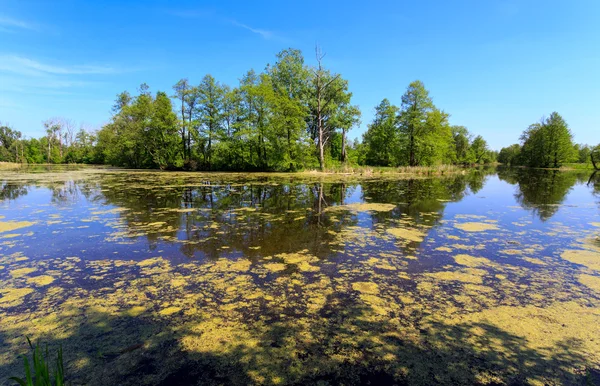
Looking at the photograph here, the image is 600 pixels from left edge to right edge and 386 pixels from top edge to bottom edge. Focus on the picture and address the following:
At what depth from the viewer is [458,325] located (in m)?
2.49

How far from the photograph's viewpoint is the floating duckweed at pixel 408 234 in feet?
17.3

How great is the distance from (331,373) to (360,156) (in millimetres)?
43873

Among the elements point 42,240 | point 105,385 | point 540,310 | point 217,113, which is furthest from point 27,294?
point 217,113

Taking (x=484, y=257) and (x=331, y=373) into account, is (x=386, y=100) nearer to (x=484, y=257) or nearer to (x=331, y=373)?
(x=484, y=257)

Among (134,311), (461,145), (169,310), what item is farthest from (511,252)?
(461,145)

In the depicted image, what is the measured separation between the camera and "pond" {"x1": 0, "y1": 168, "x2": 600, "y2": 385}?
1968 millimetres

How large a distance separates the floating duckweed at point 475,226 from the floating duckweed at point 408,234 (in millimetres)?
1171

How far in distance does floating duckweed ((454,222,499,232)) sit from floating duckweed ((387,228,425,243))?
1171mm

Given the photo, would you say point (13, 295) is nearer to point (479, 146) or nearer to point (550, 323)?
point (550, 323)

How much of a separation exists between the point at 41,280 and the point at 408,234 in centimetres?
577

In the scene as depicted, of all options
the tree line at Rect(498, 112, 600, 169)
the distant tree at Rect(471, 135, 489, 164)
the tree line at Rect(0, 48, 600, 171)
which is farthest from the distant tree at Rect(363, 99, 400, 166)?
the distant tree at Rect(471, 135, 489, 164)

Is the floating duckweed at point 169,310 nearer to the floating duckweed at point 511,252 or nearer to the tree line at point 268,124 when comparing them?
the floating duckweed at point 511,252

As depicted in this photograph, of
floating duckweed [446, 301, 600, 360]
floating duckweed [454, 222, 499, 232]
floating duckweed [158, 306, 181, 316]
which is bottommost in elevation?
floating duckweed [446, 301, 600, 360]

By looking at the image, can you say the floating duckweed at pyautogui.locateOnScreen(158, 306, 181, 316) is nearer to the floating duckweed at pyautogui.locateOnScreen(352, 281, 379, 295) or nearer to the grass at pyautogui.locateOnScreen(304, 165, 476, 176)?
the floating duckweed at pyautogui.locateOnScreen(352, 281, 379, 295)
